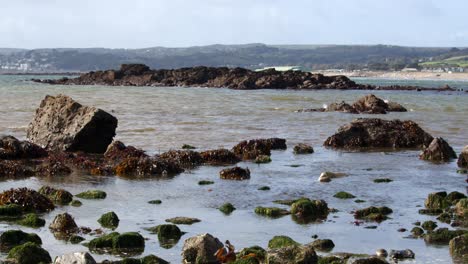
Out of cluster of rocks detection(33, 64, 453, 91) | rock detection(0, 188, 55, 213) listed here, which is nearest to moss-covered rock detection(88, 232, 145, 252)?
rock detection(0, 188, 55, 213)

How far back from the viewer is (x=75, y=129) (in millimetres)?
23766

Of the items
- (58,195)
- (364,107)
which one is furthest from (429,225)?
(364,107)

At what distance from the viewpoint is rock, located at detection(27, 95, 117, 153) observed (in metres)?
23.7

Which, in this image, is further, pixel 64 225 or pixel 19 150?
pixel 19 150

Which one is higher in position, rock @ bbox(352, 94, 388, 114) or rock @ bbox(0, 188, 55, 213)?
rock @ bbox(0, 188, 55, 213)

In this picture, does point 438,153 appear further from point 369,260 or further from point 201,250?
point 201,250

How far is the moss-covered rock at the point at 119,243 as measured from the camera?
11.5 metres

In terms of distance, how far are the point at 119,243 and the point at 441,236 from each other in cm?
518

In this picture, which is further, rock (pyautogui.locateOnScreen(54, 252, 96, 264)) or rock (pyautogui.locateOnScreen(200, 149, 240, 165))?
rock (pyautogui.locateOnScreen(200, 149, 240, 165))

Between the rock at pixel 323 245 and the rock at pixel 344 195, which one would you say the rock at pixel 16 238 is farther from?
the rock at pixel 344 195

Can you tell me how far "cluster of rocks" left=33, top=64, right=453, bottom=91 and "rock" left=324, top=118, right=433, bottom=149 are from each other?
76728mm

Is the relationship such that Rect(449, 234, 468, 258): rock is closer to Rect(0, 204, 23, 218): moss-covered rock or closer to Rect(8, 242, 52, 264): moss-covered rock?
Rect(8, 242, 52, 264): moss-covered rock

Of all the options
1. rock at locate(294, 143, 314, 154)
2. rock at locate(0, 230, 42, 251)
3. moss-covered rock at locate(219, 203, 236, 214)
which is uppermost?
rock at locate(0, 230, 42, 251)

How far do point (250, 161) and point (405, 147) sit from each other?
7307mm
